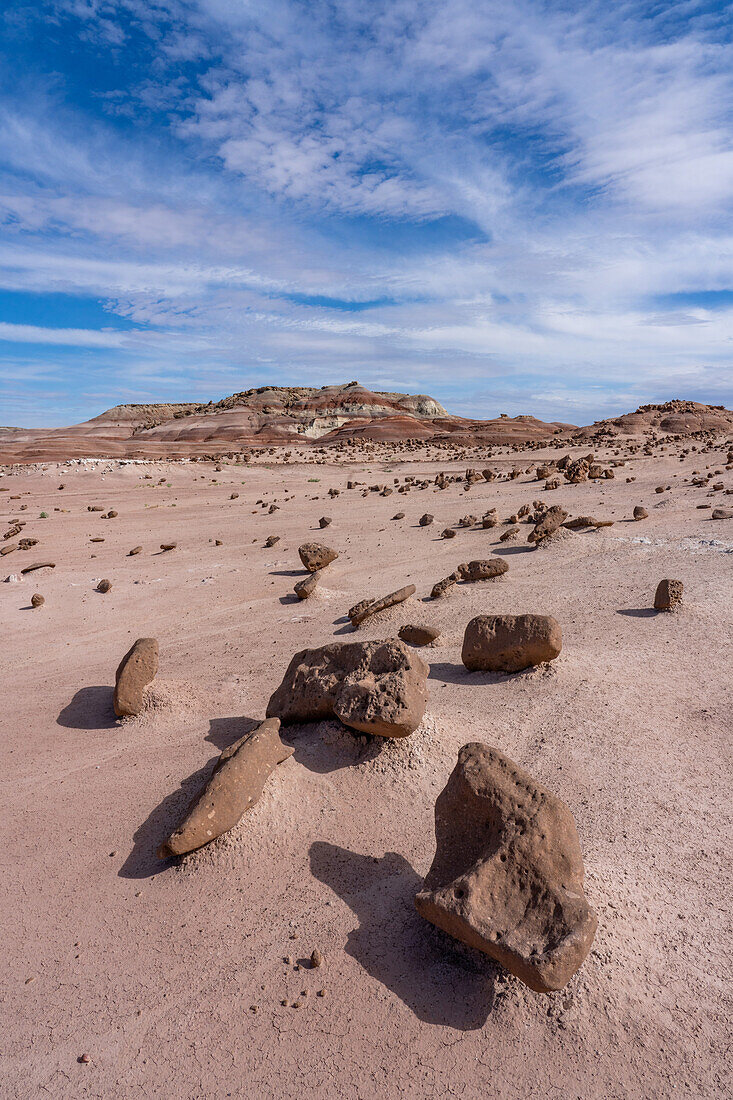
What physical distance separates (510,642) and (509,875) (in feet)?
8.42

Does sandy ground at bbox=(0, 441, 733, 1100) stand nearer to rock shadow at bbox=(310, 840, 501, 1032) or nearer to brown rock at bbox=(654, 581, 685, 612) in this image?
rock shadow at bbox=(310, 840, 501, 1032)

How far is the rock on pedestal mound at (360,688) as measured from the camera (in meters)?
3.63

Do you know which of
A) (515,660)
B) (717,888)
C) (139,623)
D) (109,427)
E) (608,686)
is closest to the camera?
(717,888)

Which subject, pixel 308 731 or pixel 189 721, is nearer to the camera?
pixel 308 731

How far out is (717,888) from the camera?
2760 mm

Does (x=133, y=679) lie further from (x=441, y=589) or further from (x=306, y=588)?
(x=441, y=589)

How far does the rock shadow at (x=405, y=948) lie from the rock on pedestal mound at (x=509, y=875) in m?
0.17

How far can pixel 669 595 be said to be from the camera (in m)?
5.84

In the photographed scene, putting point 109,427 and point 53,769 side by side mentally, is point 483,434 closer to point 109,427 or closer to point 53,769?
point 53,769

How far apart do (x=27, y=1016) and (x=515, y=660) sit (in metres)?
3.80

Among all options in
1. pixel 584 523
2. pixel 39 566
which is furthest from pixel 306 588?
pixel 39 566

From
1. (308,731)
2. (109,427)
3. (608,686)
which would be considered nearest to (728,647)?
(608,686)

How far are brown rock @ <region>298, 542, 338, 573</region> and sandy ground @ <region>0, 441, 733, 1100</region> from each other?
211cm

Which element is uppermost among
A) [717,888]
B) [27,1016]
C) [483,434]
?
[483,434]
